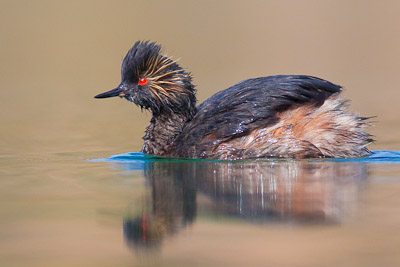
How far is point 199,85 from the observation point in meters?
19.8

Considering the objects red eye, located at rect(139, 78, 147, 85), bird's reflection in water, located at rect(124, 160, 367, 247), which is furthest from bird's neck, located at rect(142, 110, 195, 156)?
bird's reflection in water, located at rect(124, 160, 367, 247)

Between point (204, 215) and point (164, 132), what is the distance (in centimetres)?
401

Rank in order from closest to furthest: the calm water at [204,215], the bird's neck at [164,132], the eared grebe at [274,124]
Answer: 1. the calm water at [204,215]
2. the eared grebe at [274,124]
3. the bird's neck at [164,132]

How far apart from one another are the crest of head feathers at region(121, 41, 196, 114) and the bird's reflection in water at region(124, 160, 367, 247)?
127 centimetres

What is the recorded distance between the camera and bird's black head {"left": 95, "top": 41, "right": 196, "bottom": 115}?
9.61m

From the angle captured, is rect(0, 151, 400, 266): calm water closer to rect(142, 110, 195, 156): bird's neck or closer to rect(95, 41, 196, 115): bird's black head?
rect(142, 110, 195, 156): bird's neck

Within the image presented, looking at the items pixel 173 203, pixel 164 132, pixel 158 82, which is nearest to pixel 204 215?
pixel 173 203

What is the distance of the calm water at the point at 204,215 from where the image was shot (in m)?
4.81

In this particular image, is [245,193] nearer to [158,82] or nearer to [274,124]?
[274,124]

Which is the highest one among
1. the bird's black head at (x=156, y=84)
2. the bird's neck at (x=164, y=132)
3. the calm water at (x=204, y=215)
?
the bird's black head at (x=156, y=84)

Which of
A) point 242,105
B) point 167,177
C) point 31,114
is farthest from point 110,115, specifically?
point 167,177

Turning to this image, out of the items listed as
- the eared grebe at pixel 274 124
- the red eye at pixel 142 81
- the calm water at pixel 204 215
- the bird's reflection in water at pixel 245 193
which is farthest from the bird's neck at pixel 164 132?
the calm water at pixel 204 215

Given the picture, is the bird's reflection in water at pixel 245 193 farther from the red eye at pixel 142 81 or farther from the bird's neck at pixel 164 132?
the red eye at pixel 142 81

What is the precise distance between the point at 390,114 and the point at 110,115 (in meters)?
5.14
